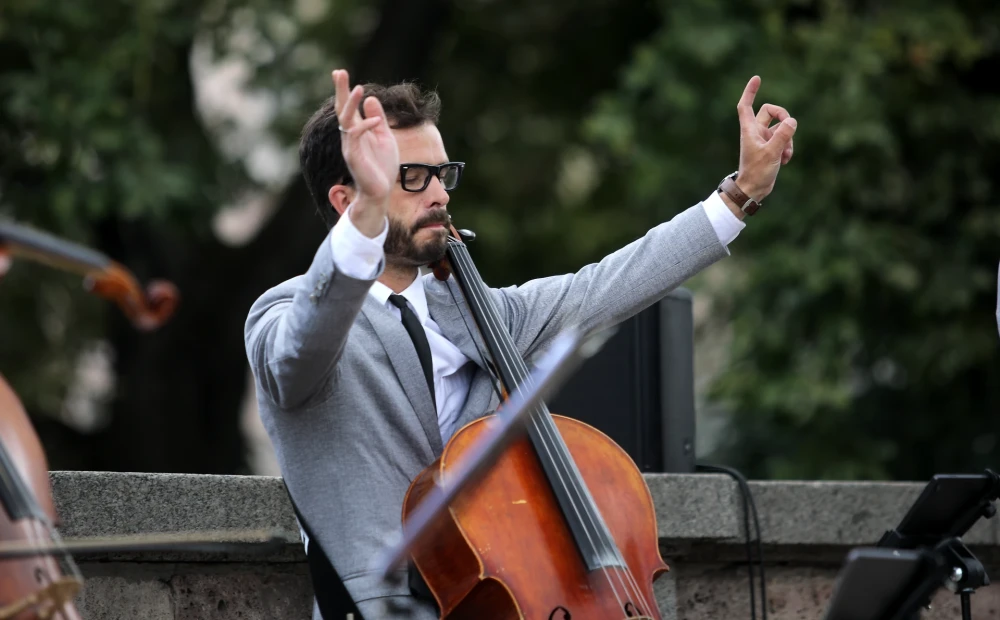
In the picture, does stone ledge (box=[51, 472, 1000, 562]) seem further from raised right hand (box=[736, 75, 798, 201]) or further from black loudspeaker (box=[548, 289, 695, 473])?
Answer: raised right hand (box=[736, 75, 798, 201])

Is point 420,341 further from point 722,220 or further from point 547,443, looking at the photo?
point 722,220

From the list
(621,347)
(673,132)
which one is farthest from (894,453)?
(621,347)

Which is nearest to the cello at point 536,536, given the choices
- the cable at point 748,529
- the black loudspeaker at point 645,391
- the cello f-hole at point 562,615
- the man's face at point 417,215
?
the cello f-hole at point 562,615

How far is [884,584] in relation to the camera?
2.42 meters

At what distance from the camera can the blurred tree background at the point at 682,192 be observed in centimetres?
662

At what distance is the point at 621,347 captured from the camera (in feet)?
14.1

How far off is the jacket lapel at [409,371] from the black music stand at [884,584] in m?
0.99

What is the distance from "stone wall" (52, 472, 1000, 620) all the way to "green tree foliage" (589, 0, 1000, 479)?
2225 millimetres

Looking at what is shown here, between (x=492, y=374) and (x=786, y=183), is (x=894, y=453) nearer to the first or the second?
(x=786, y=183)

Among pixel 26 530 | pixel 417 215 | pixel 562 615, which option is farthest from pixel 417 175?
pixel 26 530

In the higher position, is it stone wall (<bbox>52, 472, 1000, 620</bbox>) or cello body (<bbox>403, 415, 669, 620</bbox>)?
cello body (<bbox>403, 415, 669, 620</bbox>)

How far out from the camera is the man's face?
310 cm

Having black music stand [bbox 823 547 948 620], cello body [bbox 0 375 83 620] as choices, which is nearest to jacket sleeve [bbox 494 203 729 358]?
black music stand [bbox 823 547 948 620]

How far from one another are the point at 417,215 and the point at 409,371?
1.17ft
